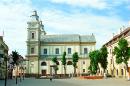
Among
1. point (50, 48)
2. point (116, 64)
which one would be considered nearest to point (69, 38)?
point (50, 48)

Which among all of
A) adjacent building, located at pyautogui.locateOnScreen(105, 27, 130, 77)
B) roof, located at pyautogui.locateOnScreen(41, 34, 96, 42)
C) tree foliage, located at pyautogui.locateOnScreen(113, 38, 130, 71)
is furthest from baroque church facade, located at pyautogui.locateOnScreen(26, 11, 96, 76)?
tree foliage, located at pyautogui.locateOnScreen(113, 38, 130, 71)

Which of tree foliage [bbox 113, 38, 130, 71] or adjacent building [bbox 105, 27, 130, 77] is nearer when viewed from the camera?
tree foliage [bbox 113, 38, 130, 71]

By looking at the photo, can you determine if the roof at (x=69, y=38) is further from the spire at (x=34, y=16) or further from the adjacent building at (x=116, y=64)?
the adjacent building at (x=116, y=64)

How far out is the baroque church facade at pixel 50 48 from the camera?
132000 millimetres

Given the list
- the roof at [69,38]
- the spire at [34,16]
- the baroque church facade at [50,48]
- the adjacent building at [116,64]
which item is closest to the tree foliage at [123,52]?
the adjacent building at [116,64]

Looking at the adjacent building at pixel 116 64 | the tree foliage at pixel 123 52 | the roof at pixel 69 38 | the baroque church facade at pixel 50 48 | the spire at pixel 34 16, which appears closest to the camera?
the tree foliage at pixel 123 52

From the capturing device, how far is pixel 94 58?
316 feet

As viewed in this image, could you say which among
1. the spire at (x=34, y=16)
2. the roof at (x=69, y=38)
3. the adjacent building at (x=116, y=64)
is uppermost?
the spire at (x=34, y=16)

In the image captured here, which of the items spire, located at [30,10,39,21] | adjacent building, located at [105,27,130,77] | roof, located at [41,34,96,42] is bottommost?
adjacent building, located at [105,27,130,77]

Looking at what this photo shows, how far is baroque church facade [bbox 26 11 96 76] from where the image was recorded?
132 m

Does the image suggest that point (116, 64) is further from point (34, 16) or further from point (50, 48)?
point (34, 16)

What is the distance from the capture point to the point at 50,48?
13712 centimetres

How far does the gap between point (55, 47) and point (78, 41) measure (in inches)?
380

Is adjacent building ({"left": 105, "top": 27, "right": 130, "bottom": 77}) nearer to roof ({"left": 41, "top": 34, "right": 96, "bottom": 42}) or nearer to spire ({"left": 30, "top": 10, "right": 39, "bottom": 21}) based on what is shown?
roof ({"left": 41, "top": 34, "right": 96, "bottom": 42})
